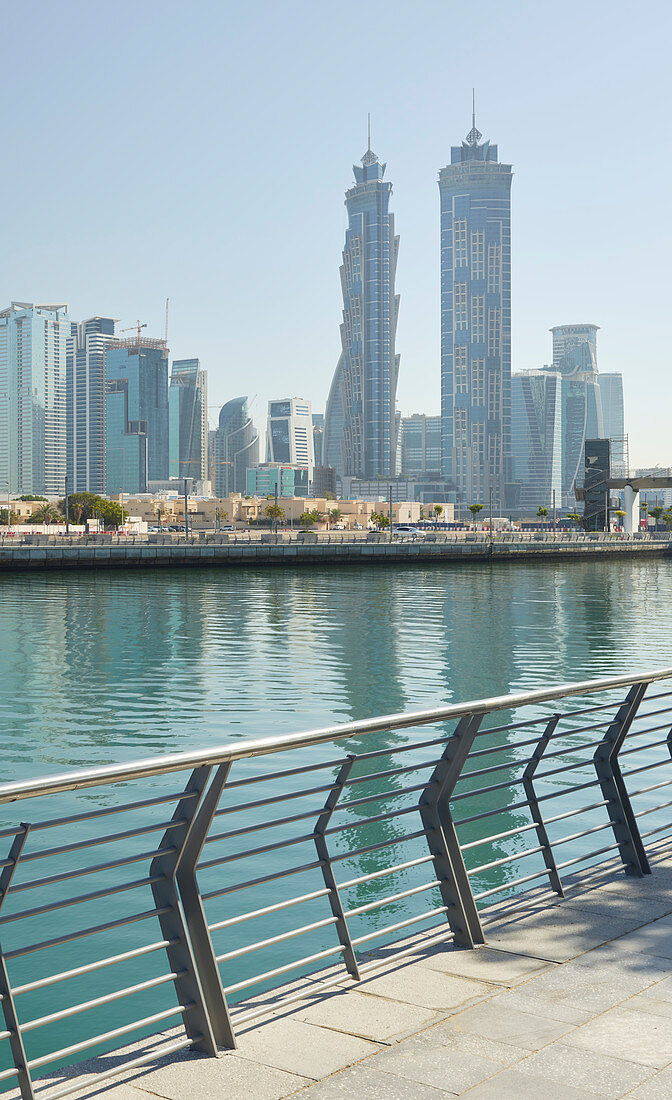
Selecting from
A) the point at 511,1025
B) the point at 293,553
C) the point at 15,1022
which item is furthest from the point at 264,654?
the point at 293,553

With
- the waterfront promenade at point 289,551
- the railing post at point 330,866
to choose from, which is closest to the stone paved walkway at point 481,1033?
the railing post at point 330,866

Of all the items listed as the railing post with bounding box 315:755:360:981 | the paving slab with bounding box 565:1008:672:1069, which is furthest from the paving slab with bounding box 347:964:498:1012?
the paving slab with bounding box 565:1008:672:1069

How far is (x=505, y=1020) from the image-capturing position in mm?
4688

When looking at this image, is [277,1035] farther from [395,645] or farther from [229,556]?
[229,556]

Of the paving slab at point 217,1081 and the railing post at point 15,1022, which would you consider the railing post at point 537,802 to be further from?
the railing post at point 15,1022

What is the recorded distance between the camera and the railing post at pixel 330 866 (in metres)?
5.00

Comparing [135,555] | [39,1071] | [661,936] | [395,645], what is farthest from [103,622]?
[135,555]

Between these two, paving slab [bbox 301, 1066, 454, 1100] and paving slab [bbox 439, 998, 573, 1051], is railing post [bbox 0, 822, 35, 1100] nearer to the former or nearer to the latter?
paving slab [bbox 301, 1066, 454, 1100]

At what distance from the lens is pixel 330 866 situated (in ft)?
17.0

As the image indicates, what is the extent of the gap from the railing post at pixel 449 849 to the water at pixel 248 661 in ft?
17.5

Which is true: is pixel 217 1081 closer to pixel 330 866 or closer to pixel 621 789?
pixel 330 866

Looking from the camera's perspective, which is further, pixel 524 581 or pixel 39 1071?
pixel 524 581

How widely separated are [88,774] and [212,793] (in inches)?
28.4

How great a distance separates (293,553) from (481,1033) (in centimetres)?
10860
